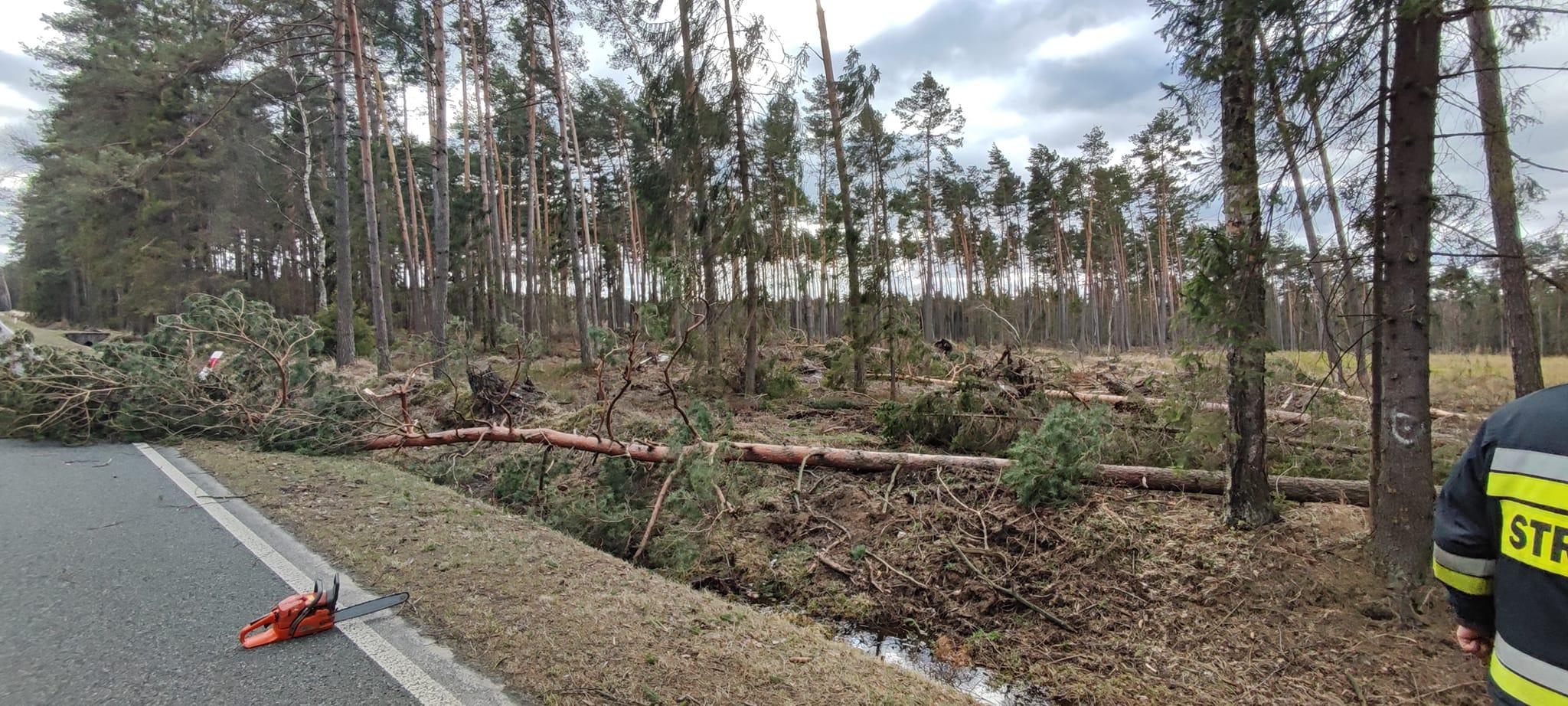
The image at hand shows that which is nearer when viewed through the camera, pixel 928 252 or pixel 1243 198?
pixel 1243 198

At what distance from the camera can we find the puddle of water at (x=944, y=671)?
3.93 metres

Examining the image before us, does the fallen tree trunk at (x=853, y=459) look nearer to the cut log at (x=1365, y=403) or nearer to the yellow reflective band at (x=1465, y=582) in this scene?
the cut log at (x=1365, y=403)

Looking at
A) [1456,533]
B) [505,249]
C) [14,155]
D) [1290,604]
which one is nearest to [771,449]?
[1290,604]

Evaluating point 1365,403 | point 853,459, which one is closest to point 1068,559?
point 853,459

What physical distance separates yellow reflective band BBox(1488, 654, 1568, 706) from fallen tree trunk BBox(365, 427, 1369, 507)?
4.33m

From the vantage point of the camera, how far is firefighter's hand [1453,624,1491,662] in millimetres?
1627

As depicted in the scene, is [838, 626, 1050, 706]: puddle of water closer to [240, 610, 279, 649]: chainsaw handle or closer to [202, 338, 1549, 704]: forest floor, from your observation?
[202, 338, 1549, 704]: forest floor

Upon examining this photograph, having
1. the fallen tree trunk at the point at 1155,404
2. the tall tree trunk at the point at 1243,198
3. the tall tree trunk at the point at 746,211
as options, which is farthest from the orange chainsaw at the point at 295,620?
the tall tree trunk at the point at 746,211

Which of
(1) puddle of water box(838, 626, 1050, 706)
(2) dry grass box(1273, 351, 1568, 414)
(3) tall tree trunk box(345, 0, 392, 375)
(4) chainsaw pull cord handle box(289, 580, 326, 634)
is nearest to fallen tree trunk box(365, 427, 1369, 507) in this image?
(1) puddle of water box(838, 626, 1050, 706)

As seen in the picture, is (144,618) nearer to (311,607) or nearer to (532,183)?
(311,607)

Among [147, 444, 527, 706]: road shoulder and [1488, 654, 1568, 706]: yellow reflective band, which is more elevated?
[1488, 654, 1568, 706]: yellow reflective band

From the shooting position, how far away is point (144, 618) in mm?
3252

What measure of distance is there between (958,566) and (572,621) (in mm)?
3255

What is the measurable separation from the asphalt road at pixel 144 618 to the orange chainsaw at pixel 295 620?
0.04 meters
